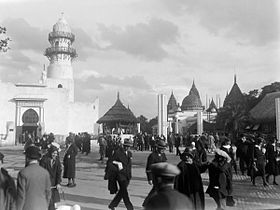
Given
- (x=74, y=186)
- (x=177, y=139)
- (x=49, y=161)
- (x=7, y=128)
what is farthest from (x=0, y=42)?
(x=7, y=128)

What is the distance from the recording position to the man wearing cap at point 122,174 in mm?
6637

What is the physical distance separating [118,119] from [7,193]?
105ft

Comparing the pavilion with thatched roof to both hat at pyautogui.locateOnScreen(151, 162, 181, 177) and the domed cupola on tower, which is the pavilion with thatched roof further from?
hat at pyautogui.locateOnScreen(151, 162, 181, 177)

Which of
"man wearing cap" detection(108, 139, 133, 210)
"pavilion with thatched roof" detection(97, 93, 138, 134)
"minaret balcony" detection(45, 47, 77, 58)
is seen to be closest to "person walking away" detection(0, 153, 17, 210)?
"man wearing cap" detection(108, 139, 133, 210)

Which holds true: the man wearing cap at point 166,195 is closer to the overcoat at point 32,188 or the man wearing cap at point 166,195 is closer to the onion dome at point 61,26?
the overcoat at point 32,188

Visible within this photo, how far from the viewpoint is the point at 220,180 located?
6383mm

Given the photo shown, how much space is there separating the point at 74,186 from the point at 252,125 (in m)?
27.7

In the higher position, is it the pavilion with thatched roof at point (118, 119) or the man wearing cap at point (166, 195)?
the pavilion with thatched roof at point (118, 119)

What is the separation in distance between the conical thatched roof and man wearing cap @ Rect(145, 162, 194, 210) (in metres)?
32.8

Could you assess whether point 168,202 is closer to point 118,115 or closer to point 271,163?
point 271,163

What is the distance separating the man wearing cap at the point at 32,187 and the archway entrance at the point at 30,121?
3406 cm

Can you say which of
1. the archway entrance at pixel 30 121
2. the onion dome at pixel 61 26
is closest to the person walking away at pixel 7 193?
the archway entrance at pixel 30 121

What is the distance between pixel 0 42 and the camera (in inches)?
439

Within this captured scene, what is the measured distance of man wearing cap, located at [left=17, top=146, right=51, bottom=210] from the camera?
4.52 metres
